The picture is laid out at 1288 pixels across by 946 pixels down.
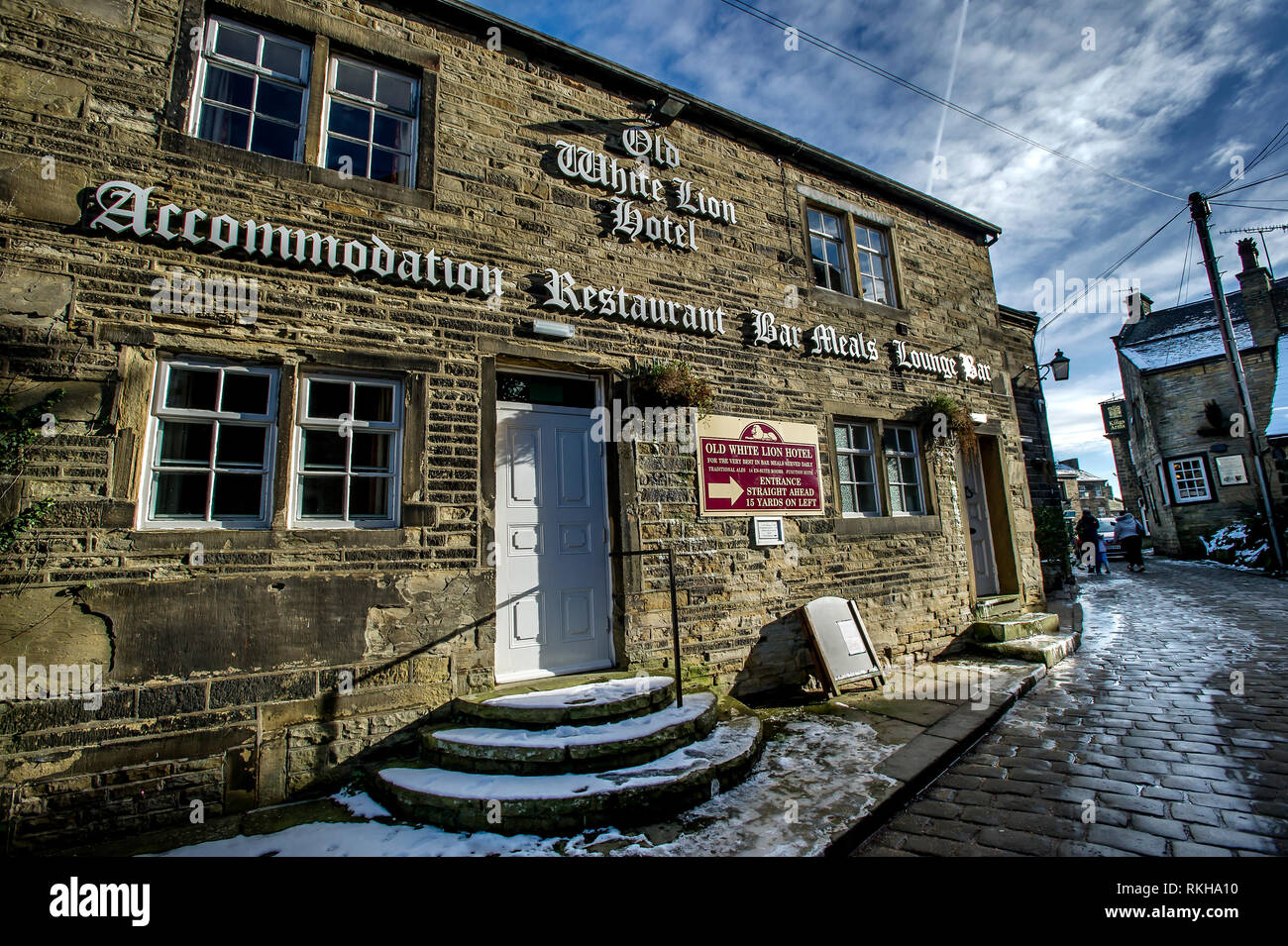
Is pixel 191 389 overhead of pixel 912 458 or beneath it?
overhead

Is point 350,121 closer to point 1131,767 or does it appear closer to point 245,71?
point 245,71

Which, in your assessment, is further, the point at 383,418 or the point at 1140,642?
the point at 1140,642

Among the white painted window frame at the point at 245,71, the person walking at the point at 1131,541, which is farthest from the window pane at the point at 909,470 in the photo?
the person walking at the point at 1131,541

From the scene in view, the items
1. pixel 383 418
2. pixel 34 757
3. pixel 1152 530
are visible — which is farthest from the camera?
pixel 1152 530

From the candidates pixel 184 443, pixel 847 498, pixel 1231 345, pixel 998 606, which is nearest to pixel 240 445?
pixel 184 443

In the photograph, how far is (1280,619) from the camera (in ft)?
26.1

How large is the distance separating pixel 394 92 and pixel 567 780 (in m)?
6.22

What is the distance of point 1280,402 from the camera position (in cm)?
1798

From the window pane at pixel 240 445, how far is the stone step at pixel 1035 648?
8.51 m

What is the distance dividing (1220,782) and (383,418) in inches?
252

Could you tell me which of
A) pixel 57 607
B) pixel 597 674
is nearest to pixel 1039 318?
pixel 597 674
